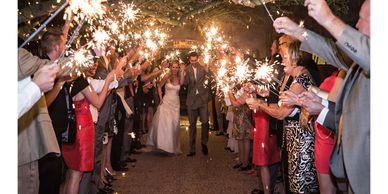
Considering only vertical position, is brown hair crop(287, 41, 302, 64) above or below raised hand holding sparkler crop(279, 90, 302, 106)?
above

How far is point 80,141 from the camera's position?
514cm

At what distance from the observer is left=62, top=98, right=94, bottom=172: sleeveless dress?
516 cm

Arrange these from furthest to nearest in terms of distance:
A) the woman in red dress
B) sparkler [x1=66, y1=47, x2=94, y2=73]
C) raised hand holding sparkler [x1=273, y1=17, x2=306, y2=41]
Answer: the woman in red dress
sparkler [x1=66, y1=47, x2=94, y2=73]
raised hand holding sparkler [x1=273, y1=17, x2=306, y2=41]

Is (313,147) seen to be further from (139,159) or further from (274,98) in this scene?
(139,159)

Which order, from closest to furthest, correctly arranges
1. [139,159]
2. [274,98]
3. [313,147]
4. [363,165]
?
[363,165]
[313,147]
[274,98]
[139,159]

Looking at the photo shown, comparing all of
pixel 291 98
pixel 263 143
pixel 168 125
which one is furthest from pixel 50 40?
pixel 168 125

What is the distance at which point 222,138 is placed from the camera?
13109 millimetres

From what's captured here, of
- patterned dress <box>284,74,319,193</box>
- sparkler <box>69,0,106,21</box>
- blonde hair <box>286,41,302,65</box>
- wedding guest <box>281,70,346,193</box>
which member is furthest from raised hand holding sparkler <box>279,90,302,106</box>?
sparkler <box>69,0,106,21</box>

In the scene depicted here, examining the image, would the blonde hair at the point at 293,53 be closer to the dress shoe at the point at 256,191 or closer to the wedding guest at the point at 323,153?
the wedding guest at the point at 323,153

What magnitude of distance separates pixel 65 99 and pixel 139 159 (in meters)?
5.14

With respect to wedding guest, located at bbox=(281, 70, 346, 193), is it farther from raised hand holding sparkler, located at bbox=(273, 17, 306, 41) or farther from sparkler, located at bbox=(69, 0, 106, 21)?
sparkler, located at bbox=(69, 0, 106, 21)

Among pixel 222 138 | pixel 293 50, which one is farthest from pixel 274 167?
pixel 222 138

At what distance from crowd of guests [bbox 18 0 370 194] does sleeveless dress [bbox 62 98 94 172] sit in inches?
0.5

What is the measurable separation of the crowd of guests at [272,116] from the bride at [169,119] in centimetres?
181
